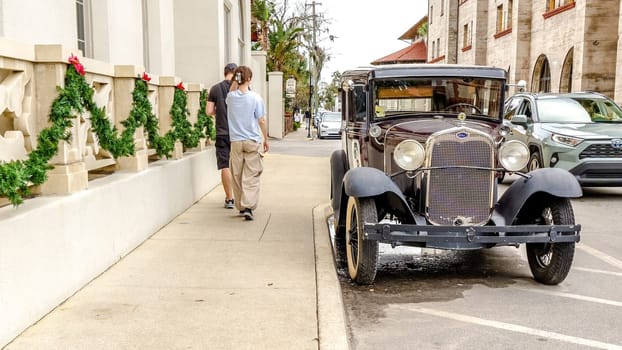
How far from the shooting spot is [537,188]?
5387mm

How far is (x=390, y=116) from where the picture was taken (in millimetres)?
6391

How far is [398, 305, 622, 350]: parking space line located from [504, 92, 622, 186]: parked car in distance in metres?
5.48

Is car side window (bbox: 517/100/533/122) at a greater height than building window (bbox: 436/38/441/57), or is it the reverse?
building window (bbox: 436/38/441/57)

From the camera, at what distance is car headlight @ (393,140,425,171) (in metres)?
5.42

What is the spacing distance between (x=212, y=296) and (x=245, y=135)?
130 inches

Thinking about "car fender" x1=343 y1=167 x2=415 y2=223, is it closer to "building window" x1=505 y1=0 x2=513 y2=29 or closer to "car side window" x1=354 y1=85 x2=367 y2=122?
"car side window" x1=354 y1=85 x2=367 y2=122

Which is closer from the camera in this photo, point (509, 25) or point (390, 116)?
point (390, 116)

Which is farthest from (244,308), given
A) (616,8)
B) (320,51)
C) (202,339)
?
(320,51)

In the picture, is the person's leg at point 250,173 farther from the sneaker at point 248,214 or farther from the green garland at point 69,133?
the green garland at point 69,133

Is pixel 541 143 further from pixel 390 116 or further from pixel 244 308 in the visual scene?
pixel 244 308

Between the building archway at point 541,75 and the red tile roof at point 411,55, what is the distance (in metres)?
25.5

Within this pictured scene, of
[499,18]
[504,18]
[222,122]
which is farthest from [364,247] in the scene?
[499,18]

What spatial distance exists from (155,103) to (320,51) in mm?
53416

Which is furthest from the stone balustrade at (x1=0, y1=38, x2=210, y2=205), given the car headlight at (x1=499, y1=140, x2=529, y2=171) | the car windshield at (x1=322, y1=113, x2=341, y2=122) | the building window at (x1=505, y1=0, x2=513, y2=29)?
the car windshield at (x1=322, y1=113, x2=341, y2=122)
